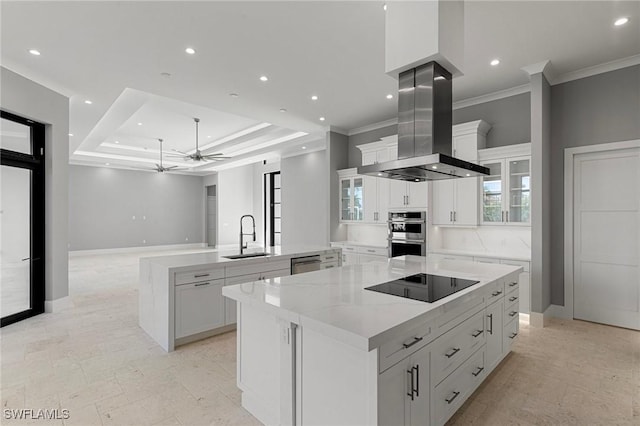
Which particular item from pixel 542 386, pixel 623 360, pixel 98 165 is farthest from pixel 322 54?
pixel 98 165

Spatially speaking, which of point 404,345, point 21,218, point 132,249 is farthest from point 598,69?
point 132,249

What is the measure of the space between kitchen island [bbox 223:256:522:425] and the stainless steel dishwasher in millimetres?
1645

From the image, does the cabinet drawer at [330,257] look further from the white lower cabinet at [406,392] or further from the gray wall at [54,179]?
the gray wall at [54,179]

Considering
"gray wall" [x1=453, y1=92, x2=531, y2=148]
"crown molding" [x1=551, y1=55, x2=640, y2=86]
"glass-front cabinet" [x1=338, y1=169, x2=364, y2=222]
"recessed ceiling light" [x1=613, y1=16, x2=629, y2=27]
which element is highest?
"recessed ceiling light" [x1=613, y1=16, x2=629, y2=27]

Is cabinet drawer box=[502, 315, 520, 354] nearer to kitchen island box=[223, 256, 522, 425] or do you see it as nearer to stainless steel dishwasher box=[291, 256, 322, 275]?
kitchen island box=[223, 256, 522, 425]

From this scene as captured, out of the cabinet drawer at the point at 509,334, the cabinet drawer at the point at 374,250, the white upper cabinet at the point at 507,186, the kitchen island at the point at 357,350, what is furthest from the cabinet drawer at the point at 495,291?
the cabinet drawer at the point at 374,250

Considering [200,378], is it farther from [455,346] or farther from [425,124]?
[425,124]

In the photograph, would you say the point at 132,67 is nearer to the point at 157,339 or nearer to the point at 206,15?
the point at 206,15

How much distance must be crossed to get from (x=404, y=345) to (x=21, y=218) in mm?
5073

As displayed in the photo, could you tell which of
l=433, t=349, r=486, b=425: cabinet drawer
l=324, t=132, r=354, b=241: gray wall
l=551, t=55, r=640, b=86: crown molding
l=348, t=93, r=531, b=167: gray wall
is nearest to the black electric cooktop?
l=433, t=349, r=486, b=425: cabinet drawer

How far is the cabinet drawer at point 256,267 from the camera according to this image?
3572mm

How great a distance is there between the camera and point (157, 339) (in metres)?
3.39

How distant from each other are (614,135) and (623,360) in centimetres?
250

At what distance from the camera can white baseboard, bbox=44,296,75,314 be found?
4.43 metres
